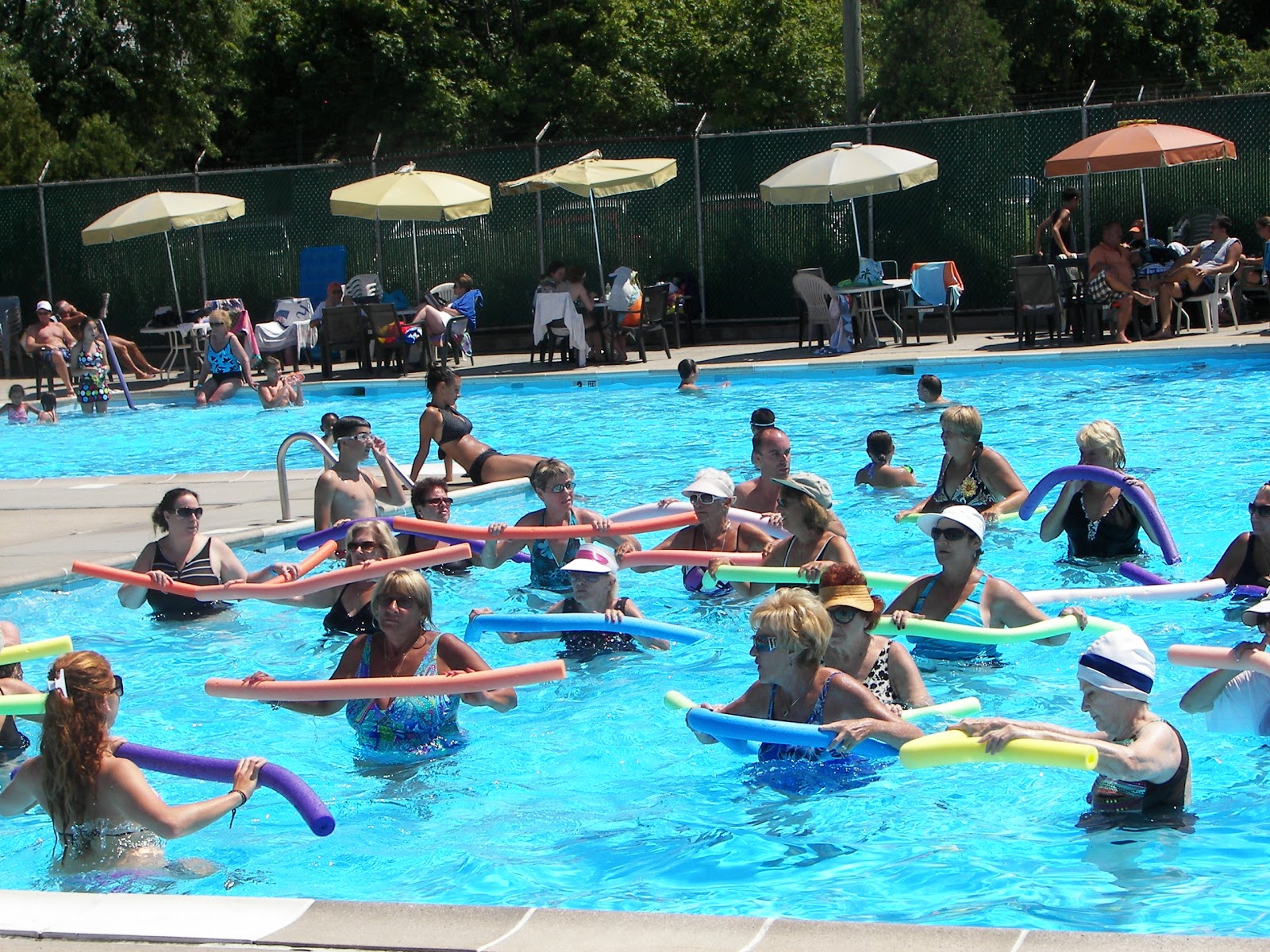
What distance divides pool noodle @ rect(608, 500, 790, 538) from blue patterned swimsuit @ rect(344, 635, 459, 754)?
100 inches

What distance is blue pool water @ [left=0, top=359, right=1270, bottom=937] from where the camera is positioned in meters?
5.60

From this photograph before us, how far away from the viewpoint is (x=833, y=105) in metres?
39.9

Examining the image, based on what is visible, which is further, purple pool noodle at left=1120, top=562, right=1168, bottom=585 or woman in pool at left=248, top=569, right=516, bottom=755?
purple pool noodle at left=1120, top=562, right=1168, bottom=585

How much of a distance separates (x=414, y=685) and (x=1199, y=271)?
53.3 feet

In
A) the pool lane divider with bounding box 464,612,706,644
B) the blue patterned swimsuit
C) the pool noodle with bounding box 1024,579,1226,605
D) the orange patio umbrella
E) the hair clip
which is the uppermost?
the orange patio umbrella

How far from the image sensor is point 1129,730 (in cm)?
509

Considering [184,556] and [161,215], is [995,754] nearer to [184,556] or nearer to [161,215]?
[184,556]

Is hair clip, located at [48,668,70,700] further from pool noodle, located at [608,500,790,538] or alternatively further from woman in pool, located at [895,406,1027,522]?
woman in pool, located at [895,406,1027,522]

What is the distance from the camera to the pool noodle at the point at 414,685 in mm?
5770

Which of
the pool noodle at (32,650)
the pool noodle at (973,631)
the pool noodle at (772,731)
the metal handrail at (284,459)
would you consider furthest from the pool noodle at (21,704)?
the metal handrail at (284,459)

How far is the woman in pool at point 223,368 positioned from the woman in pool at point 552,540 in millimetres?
12586

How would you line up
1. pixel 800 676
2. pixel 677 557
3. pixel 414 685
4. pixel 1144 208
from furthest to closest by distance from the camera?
pixel 1144 208, pixel 677 557, pixel 414 685, pixel 800 676

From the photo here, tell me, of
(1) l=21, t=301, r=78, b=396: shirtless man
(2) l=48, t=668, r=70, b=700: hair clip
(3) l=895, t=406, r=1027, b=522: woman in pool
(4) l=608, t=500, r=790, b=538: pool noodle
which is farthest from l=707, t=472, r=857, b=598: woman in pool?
(1) l=21, t=301, r=78, b=396: shirtless man

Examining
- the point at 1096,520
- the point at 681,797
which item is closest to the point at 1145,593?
the point at 1096,520
